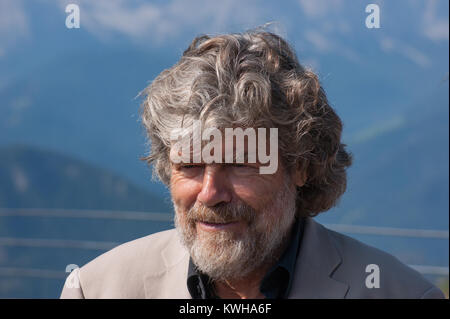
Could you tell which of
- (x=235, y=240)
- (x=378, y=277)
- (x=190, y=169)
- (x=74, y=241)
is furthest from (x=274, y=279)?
(x=74, y=241)

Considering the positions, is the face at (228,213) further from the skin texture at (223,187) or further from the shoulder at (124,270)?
the shoulder at (124,270)

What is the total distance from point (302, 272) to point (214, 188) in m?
0.37

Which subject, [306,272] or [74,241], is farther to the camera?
[74,241]

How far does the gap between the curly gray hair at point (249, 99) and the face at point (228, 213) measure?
0.36ft

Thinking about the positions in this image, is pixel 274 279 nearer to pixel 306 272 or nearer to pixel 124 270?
pixel 306 272

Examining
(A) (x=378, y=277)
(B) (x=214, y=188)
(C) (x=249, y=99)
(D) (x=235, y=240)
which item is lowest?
(A) (x=378, y=277)

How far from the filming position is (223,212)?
1.51m

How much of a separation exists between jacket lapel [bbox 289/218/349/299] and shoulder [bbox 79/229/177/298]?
1.37 feet

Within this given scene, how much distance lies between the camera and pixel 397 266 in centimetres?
166

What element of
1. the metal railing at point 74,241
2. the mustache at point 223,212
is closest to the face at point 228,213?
the mustache at point 223,212

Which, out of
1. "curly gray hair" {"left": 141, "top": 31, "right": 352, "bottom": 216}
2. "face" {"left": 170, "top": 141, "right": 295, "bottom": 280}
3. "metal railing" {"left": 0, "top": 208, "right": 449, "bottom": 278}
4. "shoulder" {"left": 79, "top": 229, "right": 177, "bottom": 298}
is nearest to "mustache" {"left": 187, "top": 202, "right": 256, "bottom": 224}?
"face" {"left": 170, "top": 141, "right": 295, "bottom": 280}

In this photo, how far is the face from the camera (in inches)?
59.2

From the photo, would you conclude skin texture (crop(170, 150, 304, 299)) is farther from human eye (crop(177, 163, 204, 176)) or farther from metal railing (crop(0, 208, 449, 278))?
metal railing (crop(0, 208, 449, 278))

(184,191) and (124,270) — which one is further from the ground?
(184,191)
